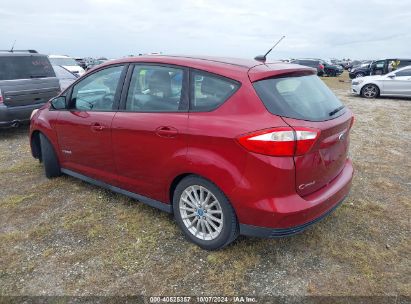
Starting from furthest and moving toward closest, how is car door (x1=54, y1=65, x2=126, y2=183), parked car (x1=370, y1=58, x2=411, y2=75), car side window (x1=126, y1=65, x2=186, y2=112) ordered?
parked car (x1=370, y1=58, x2=411, y2=75) → car door (x1=54, y1=65, x2=126, y2=183) → car side window (x1=126, y1=65, x2=186, y2=112)

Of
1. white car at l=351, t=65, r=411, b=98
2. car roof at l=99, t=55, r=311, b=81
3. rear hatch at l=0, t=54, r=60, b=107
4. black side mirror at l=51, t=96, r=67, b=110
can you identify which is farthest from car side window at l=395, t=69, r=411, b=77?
black side mirror at l=51, t=96, r=67, b=110

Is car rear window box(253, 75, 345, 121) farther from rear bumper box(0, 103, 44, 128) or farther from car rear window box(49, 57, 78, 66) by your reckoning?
car rear window box(49, 57, 78, 66)

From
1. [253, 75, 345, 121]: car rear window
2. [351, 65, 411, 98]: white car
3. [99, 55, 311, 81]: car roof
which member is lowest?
[351, 65, 411, 98]: white car

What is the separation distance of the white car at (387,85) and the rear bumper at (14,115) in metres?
13.3

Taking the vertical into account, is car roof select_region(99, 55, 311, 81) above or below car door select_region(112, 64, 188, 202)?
above

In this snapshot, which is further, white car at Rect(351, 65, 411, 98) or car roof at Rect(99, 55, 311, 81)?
white car at Rect(351, 65, 411, 98)

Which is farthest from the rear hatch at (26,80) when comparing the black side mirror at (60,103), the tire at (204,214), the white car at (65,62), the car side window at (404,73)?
the car side window at (404,73)

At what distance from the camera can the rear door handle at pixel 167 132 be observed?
3.17 metres

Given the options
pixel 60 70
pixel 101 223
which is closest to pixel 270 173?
pixel 101 223

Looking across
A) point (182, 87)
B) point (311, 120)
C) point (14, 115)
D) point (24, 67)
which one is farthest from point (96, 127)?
point (24, 67)

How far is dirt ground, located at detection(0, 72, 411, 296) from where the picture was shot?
113 inches

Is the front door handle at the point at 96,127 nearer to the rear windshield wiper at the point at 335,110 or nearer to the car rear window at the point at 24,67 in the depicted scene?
the rear windshield wiper at the point at 335,110

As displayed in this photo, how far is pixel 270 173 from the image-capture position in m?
2.73

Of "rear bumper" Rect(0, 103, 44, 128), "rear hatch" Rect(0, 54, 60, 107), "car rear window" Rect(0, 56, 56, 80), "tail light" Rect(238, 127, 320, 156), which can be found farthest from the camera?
"car rear window" Rect(0, 56, 56, 80)
